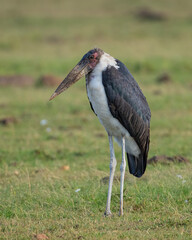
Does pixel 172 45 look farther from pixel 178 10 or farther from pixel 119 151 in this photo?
pixel 119 151

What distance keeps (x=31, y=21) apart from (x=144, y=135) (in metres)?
22.8

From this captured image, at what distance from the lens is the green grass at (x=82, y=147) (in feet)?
15.9

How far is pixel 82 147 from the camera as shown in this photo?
8.65 meters

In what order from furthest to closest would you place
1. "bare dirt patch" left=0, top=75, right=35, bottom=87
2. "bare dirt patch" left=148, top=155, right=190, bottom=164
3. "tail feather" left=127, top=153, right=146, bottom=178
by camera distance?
"bare dirt patch" left=0, top=75, right=35, bottom=87
"bare dirt patch" left=148, top=155, right=190, bottom=164
"tail feather" left=127, top=153, right=146, bottom=178

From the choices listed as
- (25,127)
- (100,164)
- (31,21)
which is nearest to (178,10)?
(31,21)

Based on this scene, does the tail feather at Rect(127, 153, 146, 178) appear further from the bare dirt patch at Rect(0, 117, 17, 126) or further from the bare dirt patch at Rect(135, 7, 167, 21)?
the bare dirt patch at Rect(135, 7, 167, 21)

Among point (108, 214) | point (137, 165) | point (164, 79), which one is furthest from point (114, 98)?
point (164, 79)

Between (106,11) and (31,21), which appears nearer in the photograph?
(31,21)

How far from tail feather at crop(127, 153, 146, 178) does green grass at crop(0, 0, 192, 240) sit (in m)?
0.14

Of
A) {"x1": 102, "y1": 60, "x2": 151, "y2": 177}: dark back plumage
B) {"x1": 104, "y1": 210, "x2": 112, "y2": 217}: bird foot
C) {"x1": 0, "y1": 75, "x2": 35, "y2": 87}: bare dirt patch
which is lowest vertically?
{"x1": 0, "y1": 75, "x2": 35, "y2": 87}: bare dirt patch

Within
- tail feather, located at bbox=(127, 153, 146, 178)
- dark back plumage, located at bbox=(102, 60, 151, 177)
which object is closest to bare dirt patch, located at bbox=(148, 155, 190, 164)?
tail feather, located at bbox=(127, 153, 146, 178)

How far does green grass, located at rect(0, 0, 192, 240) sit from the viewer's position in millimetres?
4836

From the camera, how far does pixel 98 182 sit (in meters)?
6.05

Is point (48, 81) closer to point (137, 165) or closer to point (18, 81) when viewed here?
point (18, 81)
